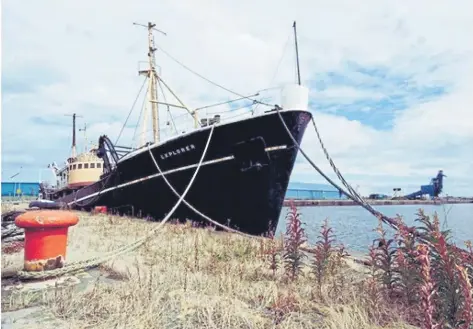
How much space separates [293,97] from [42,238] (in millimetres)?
7849

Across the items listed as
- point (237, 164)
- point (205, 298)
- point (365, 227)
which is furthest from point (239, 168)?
point (365, 227)

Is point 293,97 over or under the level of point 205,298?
over

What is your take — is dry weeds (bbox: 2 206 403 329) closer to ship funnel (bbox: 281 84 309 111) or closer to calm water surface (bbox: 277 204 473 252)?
calm water surface (bbox: 277 204 473 252)

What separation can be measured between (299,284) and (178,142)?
781cm

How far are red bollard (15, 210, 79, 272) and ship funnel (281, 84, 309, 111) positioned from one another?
24.1 feet

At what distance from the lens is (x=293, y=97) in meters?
10.8

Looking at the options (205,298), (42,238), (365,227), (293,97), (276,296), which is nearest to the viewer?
(205,298)

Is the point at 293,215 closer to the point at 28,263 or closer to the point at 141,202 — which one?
the point at 28,263

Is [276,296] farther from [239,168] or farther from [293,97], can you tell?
[293,97]

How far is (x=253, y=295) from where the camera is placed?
4.38 meters

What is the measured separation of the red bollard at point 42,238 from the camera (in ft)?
16.4

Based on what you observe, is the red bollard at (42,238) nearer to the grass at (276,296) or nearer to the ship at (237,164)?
the grass at (276,296)

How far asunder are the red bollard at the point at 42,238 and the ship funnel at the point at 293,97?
24.1 ft

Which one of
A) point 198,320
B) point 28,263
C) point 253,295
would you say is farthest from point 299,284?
point 28,263
